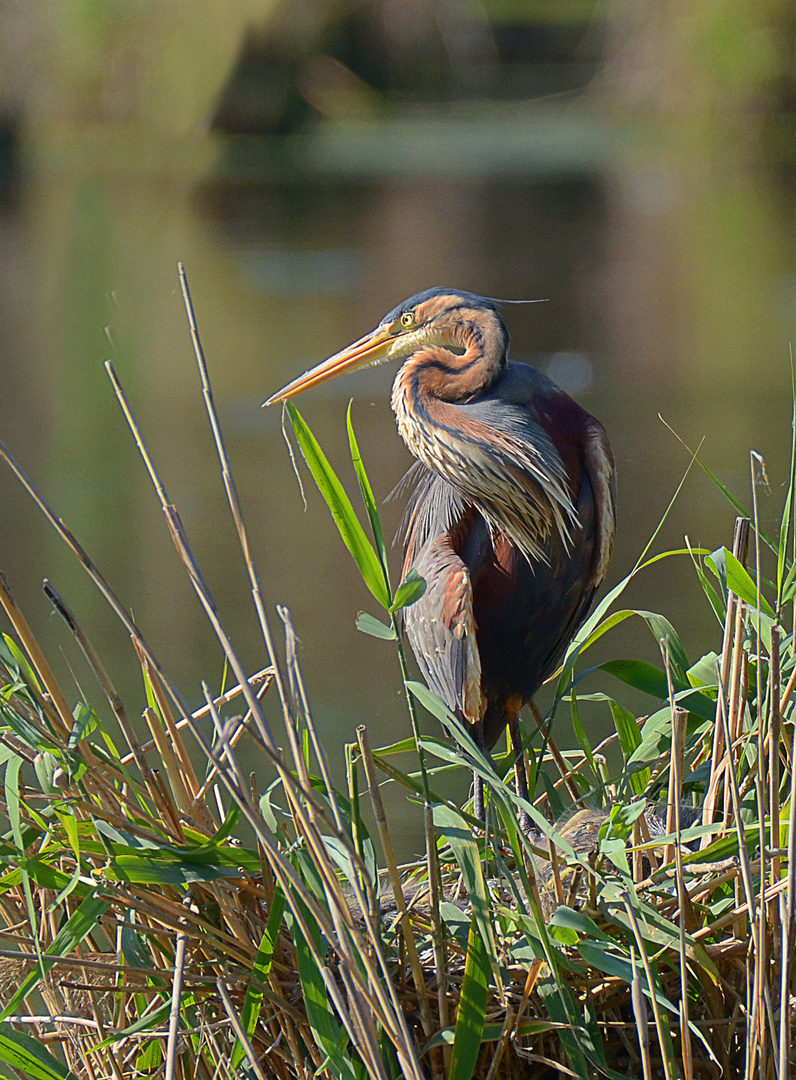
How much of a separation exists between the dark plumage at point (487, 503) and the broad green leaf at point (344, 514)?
282 mm

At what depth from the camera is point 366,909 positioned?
2.87 ft

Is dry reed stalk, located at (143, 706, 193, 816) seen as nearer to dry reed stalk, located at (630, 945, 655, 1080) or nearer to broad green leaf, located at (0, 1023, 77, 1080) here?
broad green leaf, located at (0, 1023, 77, 1080)

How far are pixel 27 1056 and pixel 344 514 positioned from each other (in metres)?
0.44

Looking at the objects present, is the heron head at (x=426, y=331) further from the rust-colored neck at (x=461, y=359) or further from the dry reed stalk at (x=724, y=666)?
the dry reed stalk at (x=724, y=666)

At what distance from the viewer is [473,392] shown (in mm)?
1239

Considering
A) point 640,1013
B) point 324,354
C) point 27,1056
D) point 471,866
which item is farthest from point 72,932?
point 324,354

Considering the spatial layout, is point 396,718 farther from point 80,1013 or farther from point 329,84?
point 329,84

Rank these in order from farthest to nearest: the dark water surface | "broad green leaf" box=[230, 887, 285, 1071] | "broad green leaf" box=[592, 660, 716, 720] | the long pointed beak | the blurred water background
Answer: the blurred water background → the dark water surface → the long pointed beak → "broad green leaf" box=[592, 660, 716, 720] → "broad green leaf" box=[230, 887, 285, 1071]

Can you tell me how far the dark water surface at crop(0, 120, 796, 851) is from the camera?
3158mm

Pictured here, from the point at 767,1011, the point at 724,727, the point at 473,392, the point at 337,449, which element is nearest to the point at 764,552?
the point at 473,392

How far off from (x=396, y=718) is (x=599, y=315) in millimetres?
3892

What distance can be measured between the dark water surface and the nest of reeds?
1.02 feet

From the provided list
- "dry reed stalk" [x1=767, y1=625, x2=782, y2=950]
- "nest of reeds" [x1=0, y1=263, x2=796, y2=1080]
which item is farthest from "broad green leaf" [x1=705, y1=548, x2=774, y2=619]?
"dry reed stalk" [x1=767, y1=625, x2=782, y2=950]

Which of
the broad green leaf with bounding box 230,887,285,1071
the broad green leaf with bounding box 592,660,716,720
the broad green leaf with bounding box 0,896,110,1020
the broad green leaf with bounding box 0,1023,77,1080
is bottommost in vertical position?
the broad green leaf with bounding box 0,1023,77,1080
